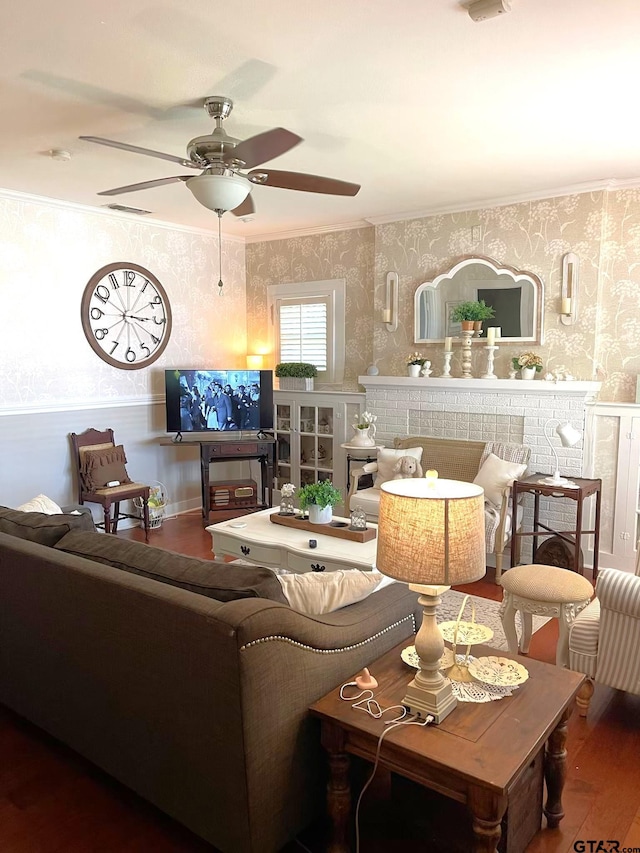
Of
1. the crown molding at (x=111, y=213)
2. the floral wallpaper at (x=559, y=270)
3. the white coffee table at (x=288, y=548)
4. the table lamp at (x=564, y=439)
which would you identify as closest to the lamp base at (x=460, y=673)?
the white coffee table at (x=288, y=548)

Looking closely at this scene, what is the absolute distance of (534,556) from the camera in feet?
14.8

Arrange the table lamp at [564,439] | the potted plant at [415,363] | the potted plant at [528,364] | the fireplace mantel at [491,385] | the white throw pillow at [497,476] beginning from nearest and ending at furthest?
the table lamp at [564,439], the white throw pillow at [497,476], the fireplace mantel at [491,385], the potted plant at [528,364], the potted plant at [415,363]

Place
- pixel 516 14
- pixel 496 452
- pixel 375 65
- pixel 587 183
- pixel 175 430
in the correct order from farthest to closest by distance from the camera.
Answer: pixel 175 430 < pixel 496 452 < pixel 587 183 < pixel 375 65 < pixel 516 14

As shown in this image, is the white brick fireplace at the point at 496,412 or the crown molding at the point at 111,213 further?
the crown molding at the point at 111,213

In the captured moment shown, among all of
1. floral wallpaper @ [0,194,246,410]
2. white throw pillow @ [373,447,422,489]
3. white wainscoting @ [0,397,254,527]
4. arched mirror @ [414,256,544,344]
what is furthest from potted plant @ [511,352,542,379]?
Answer: floral wallpaper @ [0,194,246,410]

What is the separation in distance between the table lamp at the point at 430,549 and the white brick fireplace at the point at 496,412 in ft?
10.1

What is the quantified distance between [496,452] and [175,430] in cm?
279

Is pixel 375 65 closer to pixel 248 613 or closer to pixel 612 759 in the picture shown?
pixel 248 613

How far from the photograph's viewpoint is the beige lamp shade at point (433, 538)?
1582mm

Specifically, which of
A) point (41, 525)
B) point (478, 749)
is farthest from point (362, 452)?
point (478, 749)

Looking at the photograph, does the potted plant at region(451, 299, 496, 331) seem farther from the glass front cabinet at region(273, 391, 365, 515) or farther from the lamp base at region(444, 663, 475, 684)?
the lamp base at region(444, 663, 475, 684)

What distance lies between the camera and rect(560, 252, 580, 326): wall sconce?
Answer: 14.8 feet

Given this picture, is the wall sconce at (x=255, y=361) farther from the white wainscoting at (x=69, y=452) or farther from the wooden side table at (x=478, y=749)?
the wooden side table at (x=478, y=749)

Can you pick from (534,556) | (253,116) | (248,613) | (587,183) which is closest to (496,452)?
(534,556)
